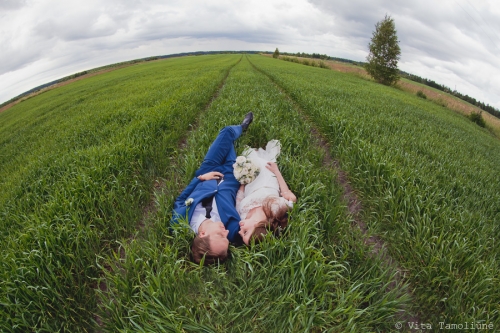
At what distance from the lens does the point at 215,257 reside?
2.54m

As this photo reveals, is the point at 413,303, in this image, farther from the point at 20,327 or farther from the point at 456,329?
the point at 20,327

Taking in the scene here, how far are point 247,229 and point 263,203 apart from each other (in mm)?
480

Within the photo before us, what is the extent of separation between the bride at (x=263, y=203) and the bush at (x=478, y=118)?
22.9 m

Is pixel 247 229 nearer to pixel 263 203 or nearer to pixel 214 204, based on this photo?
pixel 263 203

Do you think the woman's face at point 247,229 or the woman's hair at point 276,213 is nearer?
the woman's face at point 247,229

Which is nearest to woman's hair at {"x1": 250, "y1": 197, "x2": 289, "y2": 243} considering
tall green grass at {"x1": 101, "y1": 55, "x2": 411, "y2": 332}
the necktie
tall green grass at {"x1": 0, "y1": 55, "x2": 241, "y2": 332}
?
tall green grass at {"x1": 101, "y1": 55, "x2": 411, "y2": 332}

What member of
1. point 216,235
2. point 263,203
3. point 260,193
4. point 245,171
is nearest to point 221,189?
point 245,171

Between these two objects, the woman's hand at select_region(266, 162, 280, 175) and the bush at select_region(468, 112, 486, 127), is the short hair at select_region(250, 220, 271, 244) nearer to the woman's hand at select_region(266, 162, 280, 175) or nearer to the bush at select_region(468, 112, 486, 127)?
the woman's hand at select_region(266, 162, 280, 175)

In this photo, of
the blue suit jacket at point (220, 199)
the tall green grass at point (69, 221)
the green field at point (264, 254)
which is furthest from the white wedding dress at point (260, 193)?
the tall green grass at point (69, 221)

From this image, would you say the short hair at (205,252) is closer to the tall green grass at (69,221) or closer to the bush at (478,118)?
the tall green grass at (69,221)

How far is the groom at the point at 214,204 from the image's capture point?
2.56 meters

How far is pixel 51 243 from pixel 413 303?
13.4 feet

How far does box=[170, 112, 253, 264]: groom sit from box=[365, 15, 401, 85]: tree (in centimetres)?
3659

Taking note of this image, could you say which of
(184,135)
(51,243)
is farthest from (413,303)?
(184,135)
